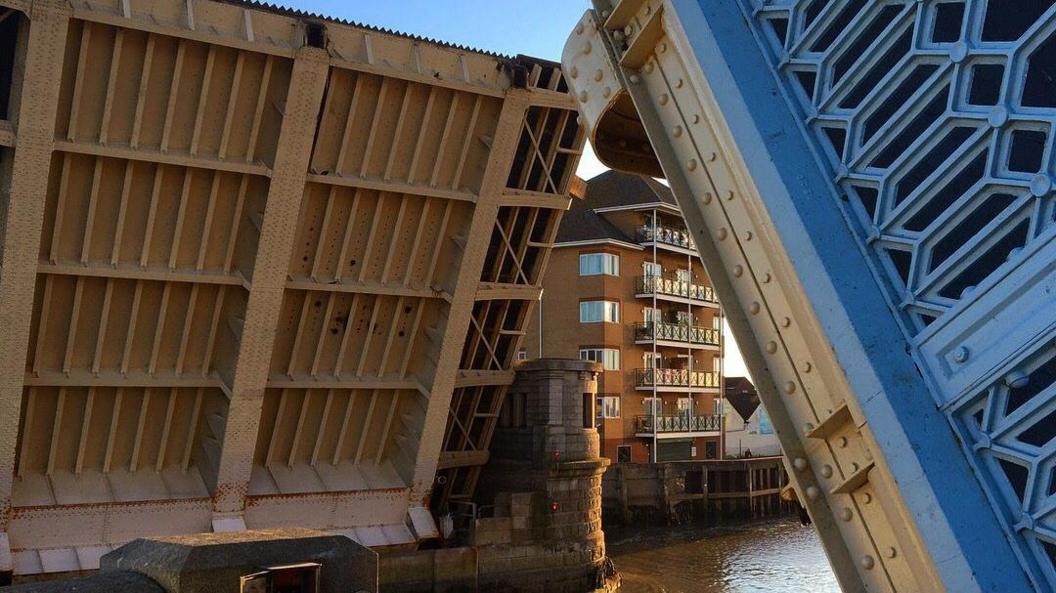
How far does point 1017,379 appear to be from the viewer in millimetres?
2199

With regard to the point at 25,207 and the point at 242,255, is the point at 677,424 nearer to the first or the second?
the point at 242,255

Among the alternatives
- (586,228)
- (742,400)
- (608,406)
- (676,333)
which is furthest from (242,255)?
(742,400)

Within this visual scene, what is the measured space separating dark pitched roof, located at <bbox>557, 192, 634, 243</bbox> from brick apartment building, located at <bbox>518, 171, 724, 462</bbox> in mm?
45

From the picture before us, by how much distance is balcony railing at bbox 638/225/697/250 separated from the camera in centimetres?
3550

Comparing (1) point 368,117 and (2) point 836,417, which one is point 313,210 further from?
(2) point 836,417

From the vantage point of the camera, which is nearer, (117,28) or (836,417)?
(836,417)

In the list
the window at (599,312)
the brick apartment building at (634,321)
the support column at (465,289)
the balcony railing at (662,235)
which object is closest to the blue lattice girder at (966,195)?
the support column at (465,289)

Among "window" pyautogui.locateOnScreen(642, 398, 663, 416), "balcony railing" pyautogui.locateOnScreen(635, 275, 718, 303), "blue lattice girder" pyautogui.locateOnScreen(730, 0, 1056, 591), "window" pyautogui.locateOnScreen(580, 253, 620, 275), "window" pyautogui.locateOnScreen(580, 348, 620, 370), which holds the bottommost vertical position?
"blue lattice girder" pyautogui.locateOnScreen(730, 0, 1056, 591)

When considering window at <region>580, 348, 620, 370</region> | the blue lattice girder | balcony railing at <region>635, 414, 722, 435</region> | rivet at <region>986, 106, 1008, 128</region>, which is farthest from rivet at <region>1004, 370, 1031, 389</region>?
balcony railing at <region>635, 414, 722, 435</region>

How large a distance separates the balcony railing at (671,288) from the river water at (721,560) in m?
8.21

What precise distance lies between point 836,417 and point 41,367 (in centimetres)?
1229

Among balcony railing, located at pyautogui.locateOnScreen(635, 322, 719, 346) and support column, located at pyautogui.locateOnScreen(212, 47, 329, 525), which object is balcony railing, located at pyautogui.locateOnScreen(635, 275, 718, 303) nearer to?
balcony railing, located at pyautogui.locateOnScreen(635, 322, 719, 346)

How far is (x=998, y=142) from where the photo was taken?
2320 millimetres

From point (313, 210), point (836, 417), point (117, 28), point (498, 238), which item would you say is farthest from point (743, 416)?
point (836, 417)
